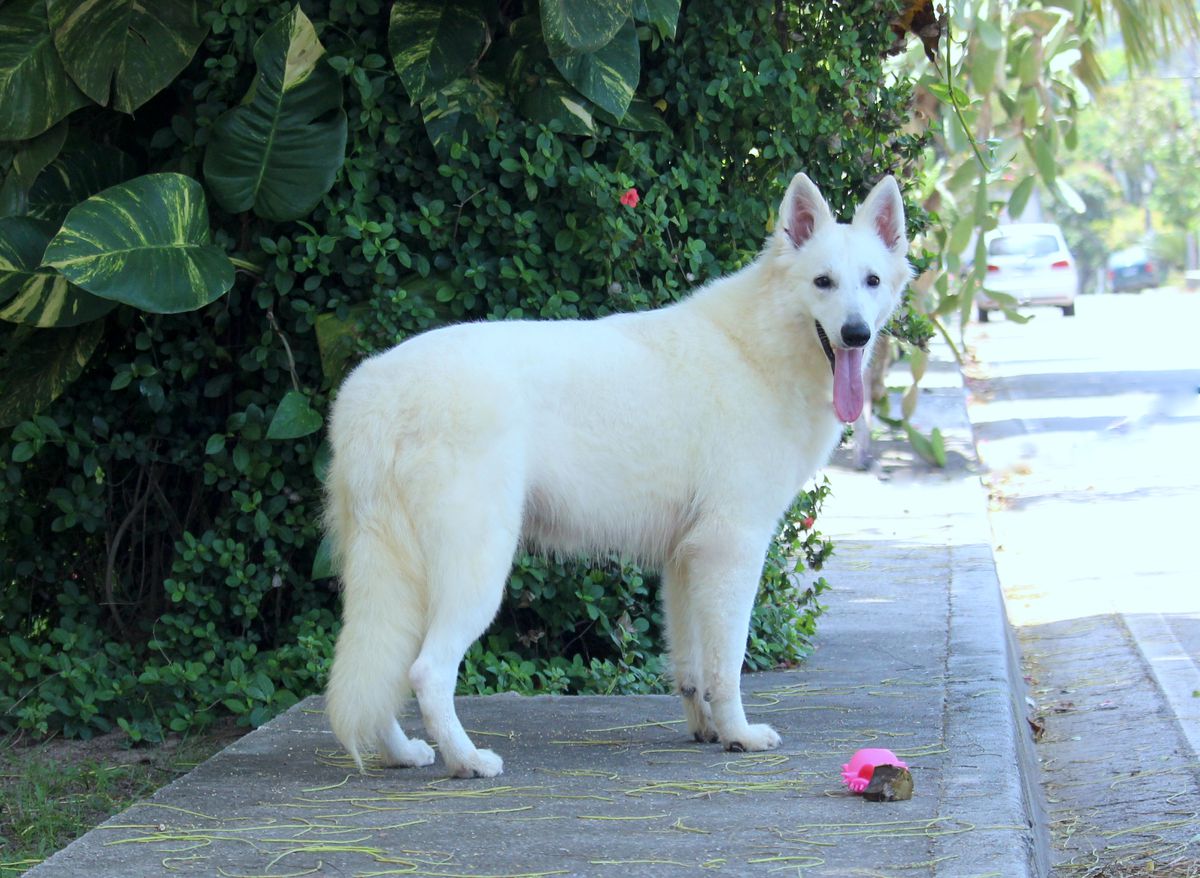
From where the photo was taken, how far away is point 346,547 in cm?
486

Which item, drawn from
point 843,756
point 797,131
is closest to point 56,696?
point 843,756

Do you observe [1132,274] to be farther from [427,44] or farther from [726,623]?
[726,623]

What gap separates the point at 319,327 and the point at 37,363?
130 centimetres

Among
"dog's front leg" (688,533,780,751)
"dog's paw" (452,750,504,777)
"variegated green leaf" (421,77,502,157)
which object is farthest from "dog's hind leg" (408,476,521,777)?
"variegated green leaf" (421,77,502,157)

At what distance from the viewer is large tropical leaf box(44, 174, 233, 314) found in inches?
226

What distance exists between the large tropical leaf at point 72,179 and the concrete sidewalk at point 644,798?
8.16ft

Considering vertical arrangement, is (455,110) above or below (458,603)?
above

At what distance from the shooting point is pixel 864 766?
14.4 feet

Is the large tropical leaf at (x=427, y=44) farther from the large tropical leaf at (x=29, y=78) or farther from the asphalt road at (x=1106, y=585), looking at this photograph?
the asphalt road at (x=1106, y=585)

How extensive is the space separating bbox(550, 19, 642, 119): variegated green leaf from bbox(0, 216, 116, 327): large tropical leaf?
88.6 inches

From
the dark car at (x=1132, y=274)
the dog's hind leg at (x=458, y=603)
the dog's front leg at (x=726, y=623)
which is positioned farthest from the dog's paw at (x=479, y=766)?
the dark car at (x=1132, y=274)

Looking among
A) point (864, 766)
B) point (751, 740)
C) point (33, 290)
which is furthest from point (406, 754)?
point (33, 290)

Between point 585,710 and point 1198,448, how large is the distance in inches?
481

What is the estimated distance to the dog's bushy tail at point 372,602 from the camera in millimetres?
4512
